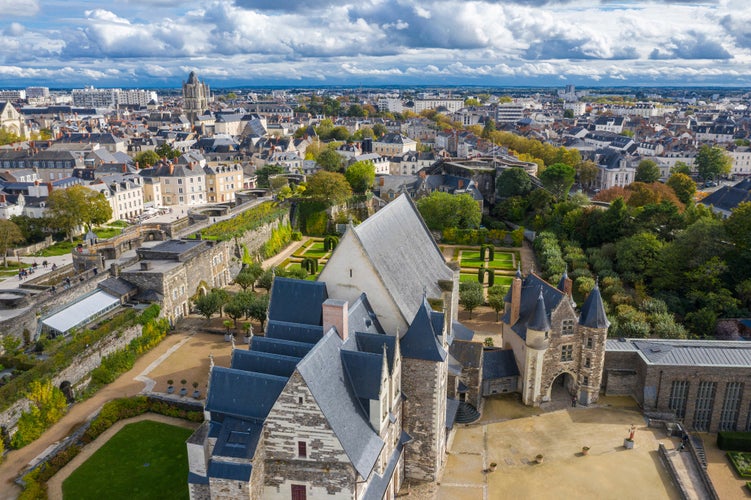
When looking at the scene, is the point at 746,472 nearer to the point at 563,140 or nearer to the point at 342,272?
the point at 342,272

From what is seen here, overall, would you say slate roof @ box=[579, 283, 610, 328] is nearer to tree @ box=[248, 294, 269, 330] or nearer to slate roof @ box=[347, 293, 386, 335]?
slate roof @ box=[347, 293, 386, 335]

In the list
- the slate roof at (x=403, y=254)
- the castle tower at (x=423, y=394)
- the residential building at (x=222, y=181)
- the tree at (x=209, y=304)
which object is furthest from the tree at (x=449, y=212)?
the castle tower at (x=423, y=394)

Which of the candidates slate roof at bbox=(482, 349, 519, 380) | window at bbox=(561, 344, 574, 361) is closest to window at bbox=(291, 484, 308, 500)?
slate roof at bbox=(482, 349, 519, 380)

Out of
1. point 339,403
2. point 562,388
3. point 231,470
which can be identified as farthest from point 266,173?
point 231,470

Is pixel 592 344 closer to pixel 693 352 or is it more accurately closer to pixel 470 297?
pixel 693 352

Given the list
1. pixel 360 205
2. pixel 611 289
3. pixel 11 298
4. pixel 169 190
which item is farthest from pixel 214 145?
pixel 611 289
